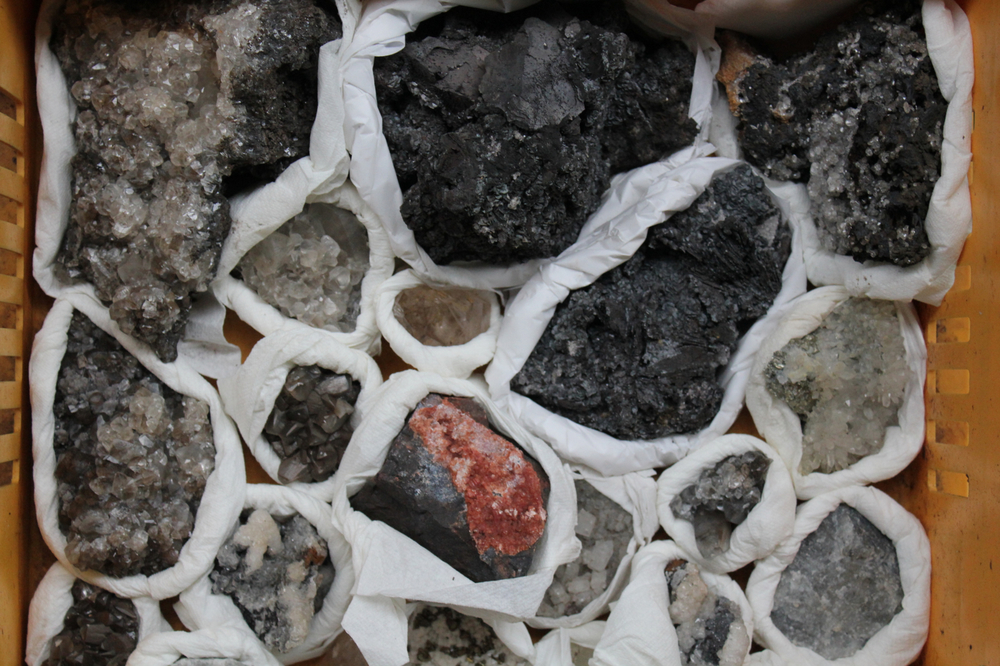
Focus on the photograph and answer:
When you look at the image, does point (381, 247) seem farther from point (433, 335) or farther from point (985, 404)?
point (985, 404)

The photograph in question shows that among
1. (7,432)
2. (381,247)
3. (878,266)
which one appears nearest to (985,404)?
(878,266)

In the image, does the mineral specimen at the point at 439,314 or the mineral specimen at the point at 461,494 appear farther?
the mineral specimen at the point at 439,314

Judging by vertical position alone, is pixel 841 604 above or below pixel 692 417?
below

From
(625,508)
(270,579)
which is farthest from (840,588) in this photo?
(270,579)

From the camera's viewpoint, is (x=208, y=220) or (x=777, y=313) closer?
(x=208, y=220)

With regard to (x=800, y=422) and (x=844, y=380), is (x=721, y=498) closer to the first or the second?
(x=800, y=422)

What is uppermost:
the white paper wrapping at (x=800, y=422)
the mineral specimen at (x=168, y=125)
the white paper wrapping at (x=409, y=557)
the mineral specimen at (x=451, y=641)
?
the mineral specimen at (x=168, y=125)

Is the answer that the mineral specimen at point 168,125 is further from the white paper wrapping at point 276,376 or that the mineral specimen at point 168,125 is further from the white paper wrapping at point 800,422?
the white paper wrapping at point 800,422

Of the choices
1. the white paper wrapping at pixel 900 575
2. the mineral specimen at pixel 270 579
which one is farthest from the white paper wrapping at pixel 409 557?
the white paper wrapping at pixel 900 575
